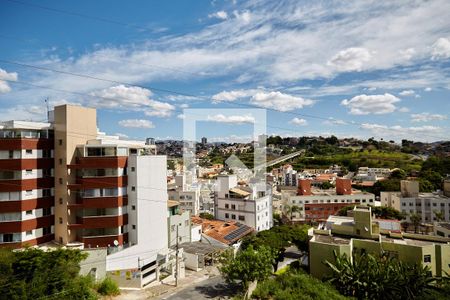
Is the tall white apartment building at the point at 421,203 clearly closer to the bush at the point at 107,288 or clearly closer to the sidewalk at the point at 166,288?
the sidewalk at the point at 166,288

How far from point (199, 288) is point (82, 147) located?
12.3m

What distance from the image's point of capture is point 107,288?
1716 cm

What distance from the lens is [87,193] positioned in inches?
758

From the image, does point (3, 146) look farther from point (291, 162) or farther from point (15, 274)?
point (291, 162)

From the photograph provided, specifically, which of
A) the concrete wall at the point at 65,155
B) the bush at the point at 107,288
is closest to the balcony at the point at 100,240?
the concrete wall at the point at 65,155

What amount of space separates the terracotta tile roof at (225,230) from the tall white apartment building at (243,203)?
7.03 ft

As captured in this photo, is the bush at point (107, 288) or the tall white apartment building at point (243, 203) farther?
the tall white apartment building at point (243, 203)

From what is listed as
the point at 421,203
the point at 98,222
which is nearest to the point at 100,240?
the point at 98,222

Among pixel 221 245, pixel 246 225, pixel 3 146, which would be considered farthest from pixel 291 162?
pixel 3 146

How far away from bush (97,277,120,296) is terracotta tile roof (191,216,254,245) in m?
12.1

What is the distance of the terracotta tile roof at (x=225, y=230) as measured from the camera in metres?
28.5

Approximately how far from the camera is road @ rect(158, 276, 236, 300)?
1866 cm

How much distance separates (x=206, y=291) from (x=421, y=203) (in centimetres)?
4149

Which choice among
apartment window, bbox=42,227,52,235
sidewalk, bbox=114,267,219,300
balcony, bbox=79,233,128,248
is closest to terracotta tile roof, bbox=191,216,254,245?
sidewalk, bbox=114,267,219,300
